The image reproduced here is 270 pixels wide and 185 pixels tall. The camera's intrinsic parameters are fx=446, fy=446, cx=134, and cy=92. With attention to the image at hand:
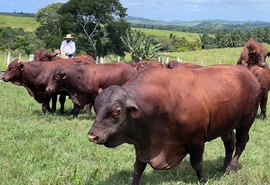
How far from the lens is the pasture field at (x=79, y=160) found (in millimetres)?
5867

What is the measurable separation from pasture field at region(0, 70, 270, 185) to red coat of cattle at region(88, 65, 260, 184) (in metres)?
0.68

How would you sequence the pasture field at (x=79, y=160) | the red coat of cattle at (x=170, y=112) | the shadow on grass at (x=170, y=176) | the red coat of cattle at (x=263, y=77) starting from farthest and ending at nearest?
1. the red coat of cattle at (x=263, y=77)
2. the shadow on grass at (x=170, y=176)
3. the pasture field at (x=79, y=160)
4. the red coat of cattle at (x=170, y=112)

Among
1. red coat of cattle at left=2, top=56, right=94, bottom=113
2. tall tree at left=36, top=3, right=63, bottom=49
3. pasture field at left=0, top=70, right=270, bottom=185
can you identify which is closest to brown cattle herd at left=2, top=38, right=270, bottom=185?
pasture field at left=0, top=70, right=270, bottom=185

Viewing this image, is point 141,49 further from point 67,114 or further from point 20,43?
point 20,43

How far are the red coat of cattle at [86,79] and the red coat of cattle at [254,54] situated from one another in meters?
3.36

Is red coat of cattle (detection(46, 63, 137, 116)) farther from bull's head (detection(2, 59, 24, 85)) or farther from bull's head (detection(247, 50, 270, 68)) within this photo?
bull's head (detection(247, 50, 270, 68))

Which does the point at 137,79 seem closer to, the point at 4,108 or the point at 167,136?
the point at 167,136

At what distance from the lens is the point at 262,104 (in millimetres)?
12117

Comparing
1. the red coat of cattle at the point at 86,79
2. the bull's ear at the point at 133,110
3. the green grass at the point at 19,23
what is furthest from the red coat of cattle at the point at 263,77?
the green grass at the point at 19,23

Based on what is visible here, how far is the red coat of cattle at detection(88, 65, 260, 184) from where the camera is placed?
4578 millimetres

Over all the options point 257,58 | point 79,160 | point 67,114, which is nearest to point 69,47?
point 67,114

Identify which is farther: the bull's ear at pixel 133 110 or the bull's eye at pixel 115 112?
the bull's ear at pixel 133 110

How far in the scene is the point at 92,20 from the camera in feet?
173

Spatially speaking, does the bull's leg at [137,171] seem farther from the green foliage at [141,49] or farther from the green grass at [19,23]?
the green grass at [19,23]
